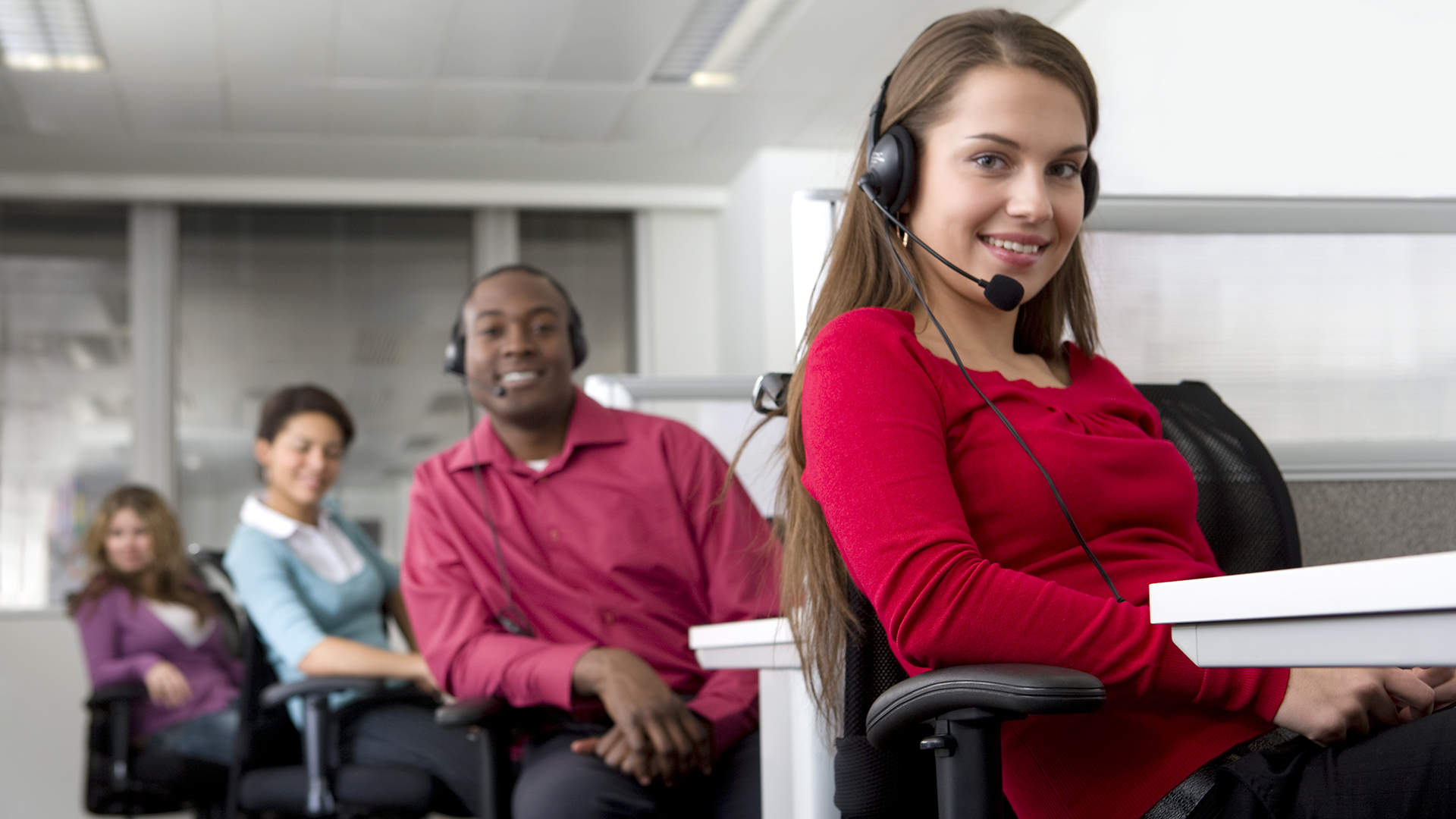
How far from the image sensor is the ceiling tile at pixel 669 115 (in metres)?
4.03

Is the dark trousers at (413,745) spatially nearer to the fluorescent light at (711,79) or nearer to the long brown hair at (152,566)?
the long brown hair at (152,566)

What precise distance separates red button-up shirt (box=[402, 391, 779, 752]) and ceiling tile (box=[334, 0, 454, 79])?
206cm

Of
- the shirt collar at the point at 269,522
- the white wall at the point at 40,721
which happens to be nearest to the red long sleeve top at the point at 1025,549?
the shirt collar at the point at 269,522

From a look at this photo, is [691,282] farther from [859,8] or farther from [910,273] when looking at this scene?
[910,273]

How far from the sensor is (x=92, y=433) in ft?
15.1

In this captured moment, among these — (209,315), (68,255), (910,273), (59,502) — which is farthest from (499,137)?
(910,273)

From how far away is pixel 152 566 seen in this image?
304cm

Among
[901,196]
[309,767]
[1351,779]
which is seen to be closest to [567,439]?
[309,767]

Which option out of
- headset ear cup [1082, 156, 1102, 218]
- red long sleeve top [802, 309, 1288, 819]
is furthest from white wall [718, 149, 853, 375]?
red long sleeve top [802, 309, 1288, 819]

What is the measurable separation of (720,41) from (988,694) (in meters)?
3.26

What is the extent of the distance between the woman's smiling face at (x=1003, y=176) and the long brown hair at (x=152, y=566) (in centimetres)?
249

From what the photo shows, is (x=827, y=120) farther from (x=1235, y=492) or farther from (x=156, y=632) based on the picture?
(x=1235, y=492)

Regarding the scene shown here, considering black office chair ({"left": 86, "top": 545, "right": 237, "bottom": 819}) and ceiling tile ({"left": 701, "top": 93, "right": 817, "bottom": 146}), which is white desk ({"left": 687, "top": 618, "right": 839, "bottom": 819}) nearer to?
black office chair ({"left": 86, "top": 545, "right": 237, "bottom": 819})

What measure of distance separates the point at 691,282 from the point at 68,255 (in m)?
2.40
